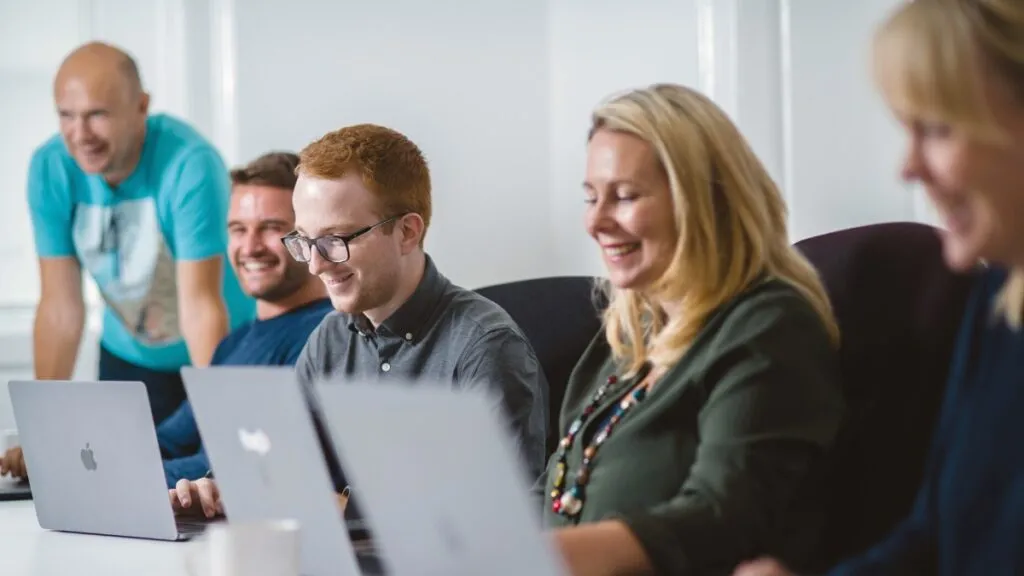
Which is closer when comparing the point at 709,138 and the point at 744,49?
the point at 709,138

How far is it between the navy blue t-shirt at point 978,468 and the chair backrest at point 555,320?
1.01 meters

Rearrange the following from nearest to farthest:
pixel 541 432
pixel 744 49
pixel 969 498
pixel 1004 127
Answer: pixel 1004 127
pixel 969 498
pixel 541 432
pixel 744 49

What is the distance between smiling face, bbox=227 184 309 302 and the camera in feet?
8.06

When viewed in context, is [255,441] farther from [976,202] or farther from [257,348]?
[257,348]

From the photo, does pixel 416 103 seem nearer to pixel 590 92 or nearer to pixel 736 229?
pixel 590 92

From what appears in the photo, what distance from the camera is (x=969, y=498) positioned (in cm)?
112

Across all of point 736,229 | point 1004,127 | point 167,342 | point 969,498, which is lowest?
point 167,342

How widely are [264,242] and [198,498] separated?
74 cm

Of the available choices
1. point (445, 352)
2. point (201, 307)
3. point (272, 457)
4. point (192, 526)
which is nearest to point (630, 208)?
point (272, 457)

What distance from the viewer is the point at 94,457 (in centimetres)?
169

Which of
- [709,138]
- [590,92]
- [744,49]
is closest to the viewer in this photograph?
[709,138]

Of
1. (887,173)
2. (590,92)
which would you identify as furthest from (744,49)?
(590,92)

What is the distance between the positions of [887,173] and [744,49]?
46 cm

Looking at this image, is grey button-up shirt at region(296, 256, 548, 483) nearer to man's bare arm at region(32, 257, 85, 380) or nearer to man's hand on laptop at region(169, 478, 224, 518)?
man's hand on laptop at region(169, 478, 224, 518)
